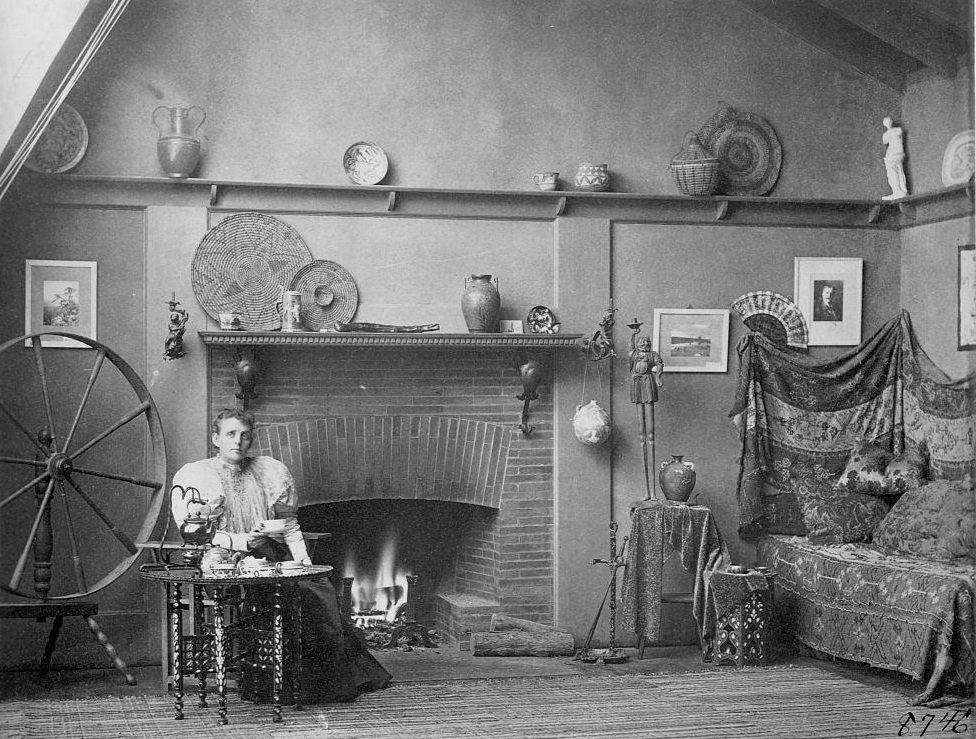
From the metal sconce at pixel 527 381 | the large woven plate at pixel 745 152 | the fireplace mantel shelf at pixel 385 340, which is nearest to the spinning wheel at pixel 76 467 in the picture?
the fireplace mantel shelf at pixel 385 340

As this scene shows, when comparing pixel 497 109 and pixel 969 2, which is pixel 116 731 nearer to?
pixel 497 109

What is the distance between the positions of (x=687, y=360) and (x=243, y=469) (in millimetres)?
2543

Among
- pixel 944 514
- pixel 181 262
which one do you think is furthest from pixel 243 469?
pixel 944 514

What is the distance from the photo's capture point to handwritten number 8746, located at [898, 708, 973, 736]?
4.73m

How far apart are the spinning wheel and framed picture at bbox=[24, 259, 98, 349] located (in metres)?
0.06

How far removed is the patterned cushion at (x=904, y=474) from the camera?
6062 mm

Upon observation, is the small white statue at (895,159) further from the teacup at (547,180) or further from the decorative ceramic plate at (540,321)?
the decorative ceramic plate at (540,321)

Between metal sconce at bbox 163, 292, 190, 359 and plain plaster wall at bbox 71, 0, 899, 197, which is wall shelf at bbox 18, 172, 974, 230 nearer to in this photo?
plain plaster wall at bbox 71, 0, 899, 197

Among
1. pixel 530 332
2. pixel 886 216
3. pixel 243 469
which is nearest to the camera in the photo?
pixel 243 469

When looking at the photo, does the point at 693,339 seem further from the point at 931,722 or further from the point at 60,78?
the point at 60,78

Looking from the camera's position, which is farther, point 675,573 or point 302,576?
point 675,573

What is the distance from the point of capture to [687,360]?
21.1 ft

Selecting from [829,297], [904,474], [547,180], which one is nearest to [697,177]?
[547,180]

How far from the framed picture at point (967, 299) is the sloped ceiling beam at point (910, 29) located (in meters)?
0.98
